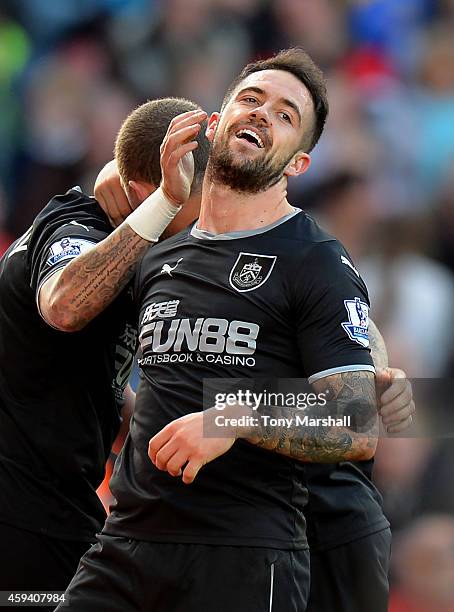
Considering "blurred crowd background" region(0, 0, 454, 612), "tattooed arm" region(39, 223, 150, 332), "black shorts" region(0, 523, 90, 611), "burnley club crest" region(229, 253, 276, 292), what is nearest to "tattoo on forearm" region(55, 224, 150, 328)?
"tattooed arm" region(39, 223, 150, 332)

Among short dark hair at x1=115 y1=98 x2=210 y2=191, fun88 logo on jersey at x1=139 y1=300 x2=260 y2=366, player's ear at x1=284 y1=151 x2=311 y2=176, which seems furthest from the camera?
short dark hair at x1=115 y1=98 x2=210 y2=191

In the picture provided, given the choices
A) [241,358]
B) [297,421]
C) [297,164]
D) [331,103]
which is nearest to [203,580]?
[297,421]

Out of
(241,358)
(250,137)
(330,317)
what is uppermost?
(250,137)

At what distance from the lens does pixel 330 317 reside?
2957 mm

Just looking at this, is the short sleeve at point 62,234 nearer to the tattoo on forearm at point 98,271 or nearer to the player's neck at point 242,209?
the tattoo on forearm at point 98,271

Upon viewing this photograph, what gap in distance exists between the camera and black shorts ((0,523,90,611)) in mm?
3541

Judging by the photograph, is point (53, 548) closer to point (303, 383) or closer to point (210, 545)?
point (210, 545)

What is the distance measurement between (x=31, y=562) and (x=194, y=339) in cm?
105

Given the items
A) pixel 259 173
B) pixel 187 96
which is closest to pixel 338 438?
pixel 259 173

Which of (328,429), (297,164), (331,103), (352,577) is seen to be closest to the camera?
(328,429)

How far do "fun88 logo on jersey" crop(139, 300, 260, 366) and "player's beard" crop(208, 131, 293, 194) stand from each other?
439mm

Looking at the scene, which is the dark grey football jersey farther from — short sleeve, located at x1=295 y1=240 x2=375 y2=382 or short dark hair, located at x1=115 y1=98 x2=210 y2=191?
short dark hair, located at x1=115 y1=98 x2=210 y2=191

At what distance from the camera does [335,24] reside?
7754 mm

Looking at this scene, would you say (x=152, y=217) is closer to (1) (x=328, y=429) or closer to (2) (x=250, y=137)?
(2) (x=250, y=137)
